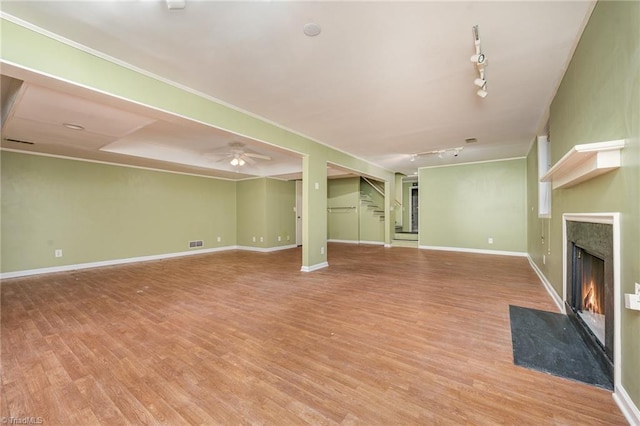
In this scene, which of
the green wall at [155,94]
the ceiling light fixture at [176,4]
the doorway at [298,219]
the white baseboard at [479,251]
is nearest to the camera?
the ceiling light fixture at [176,4]

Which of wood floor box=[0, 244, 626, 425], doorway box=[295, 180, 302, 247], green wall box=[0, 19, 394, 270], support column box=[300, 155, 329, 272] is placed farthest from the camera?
doorway box=[295, 180, 302, 247]

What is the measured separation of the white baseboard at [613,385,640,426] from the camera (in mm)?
1286

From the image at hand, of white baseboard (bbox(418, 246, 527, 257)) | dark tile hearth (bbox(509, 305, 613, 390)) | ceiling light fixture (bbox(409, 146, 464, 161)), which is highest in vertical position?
ceiling light fixture (bbox(409, 146, 464, 161))

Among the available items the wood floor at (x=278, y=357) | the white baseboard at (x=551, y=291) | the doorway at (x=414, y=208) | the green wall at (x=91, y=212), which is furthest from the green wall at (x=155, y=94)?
the doorway at (x=414, y=208)

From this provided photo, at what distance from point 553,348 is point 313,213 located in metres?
3.69

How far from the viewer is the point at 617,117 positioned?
1.51 meters

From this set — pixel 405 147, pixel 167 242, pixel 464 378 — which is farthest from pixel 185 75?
pixel 167 242

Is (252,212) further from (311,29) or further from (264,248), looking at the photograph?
(311,29)

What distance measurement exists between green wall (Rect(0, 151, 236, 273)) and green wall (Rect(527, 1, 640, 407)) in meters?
7.56

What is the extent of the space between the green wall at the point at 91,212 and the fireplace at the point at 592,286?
7.57 meters

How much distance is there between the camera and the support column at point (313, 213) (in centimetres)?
481

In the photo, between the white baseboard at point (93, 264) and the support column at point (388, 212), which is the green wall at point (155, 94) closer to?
the support column at point (388, 212)

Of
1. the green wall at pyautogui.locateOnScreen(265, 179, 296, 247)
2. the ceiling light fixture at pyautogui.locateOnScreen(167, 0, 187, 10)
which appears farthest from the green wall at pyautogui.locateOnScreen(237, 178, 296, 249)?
the ceiling light fixture at pyautogui.locateOnScreen(167, 0, 187, 10)

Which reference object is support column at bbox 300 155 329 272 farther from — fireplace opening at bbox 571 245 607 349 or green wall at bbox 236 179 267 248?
fireplace opening at bbox 571 245 607 349
